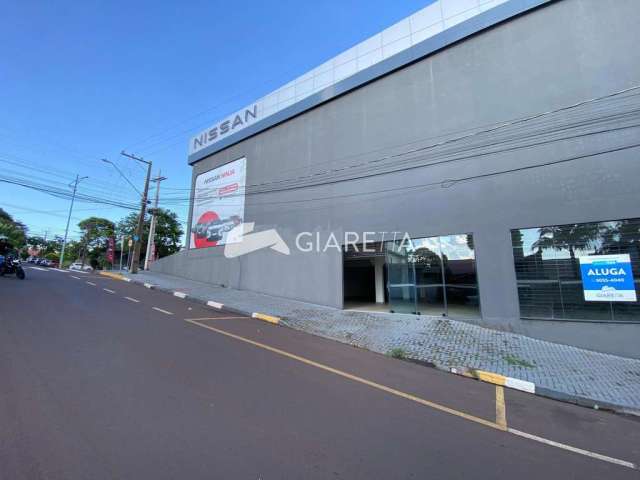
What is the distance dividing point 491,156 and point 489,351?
228 inches

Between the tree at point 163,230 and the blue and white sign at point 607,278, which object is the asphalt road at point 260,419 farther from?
the tree at point 163,230

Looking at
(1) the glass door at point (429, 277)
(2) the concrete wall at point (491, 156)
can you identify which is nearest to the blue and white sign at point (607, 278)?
(2) the concrete wall at point (491, 156)

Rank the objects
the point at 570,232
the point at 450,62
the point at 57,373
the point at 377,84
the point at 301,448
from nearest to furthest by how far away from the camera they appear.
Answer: the point at 301,448
the point at 57,373
the point at 570,232
the point at 450,62
the point at 377,84

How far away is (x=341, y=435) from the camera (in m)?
3.24

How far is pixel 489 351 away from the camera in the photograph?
23.7ft

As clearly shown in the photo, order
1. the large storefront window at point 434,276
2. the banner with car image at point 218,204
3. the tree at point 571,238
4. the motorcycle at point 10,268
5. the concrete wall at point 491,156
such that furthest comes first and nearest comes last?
the banner with car image at point 218,204 → the motorcycle at point 10,268 → the large storefront window at point 434,276 → the concrete wall at point 491,156 → the tree at point 571,238

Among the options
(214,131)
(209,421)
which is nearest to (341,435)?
(209,421)

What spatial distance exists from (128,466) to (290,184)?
13.4m

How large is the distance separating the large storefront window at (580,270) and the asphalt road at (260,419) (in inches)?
164

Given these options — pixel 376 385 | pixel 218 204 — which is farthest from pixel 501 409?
pixel 218 204

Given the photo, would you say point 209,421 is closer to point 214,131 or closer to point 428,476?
point 428,476

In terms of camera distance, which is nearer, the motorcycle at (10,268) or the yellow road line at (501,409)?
the yellow road line at (501,409)

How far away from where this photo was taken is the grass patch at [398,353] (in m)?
6.81

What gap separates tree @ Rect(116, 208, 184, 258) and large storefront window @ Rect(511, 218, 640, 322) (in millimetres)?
47201
